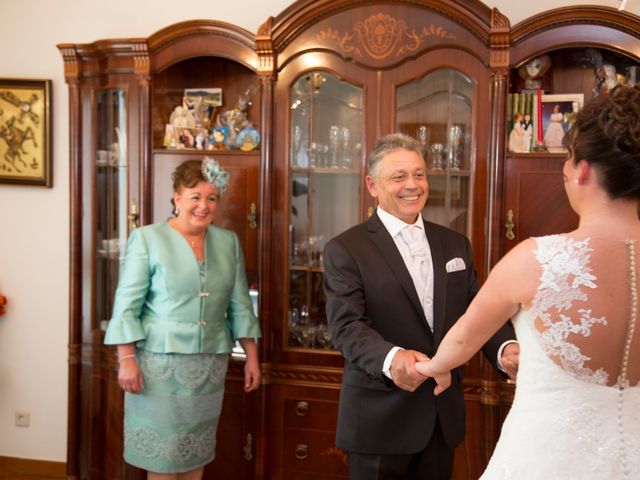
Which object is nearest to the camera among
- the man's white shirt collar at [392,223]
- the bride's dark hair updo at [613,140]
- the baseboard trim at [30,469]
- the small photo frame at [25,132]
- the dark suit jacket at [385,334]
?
the bride's dark hair updo at [613,140]

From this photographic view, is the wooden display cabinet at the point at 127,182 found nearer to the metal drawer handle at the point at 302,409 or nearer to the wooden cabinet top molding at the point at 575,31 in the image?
the metal drawer handle at the point at 302,409

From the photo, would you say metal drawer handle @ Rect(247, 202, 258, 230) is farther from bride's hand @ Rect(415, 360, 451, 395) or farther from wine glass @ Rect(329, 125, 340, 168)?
bride's hand @ Rect(415, 360, 451, 395)

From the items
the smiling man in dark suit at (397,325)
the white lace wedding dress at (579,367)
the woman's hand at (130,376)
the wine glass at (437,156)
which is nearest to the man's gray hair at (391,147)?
the smiling man in dark suit at (397,325)

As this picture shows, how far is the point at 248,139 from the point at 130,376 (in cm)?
117

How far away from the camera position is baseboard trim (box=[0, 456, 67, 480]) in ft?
12.5

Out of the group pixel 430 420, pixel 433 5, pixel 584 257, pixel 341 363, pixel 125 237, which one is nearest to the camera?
pixel 584 257

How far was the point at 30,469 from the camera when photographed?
382 centimetres

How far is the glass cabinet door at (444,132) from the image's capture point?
9.59 feet

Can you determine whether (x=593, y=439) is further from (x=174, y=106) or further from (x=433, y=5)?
(x=174, y=106)

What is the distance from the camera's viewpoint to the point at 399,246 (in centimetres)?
218

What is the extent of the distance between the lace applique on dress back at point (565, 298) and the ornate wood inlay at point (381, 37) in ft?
5.58

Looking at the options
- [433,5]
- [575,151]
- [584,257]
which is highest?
[433,5]

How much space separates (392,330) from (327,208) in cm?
114

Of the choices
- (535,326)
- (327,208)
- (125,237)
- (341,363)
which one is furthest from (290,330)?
(535,326)
